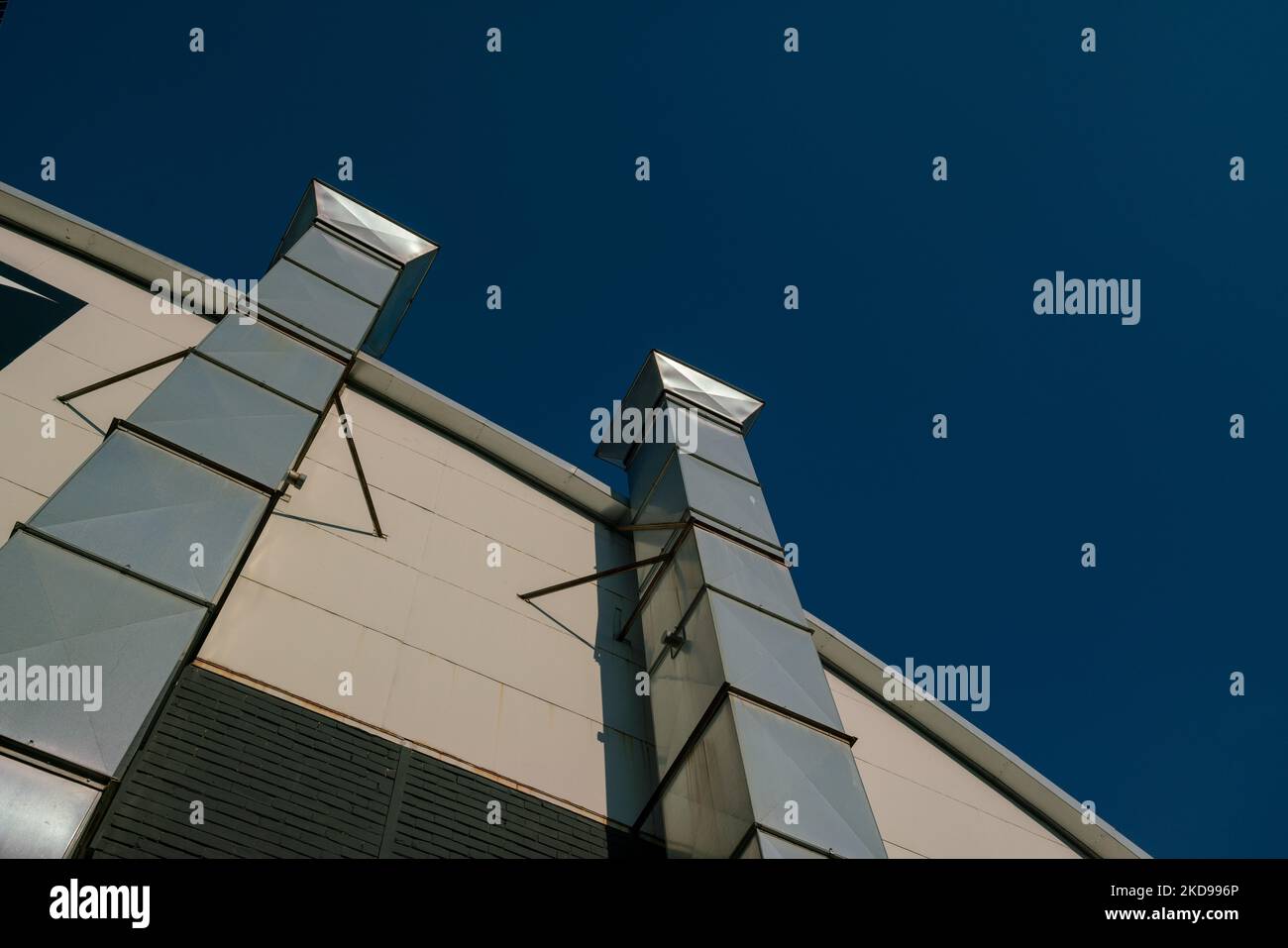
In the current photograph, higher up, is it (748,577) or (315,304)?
(315,304)

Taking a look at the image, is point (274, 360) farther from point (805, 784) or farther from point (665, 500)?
point (805, 784)

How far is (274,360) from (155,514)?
2825mm

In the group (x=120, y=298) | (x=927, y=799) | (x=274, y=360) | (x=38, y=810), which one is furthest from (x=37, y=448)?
(x=927, y=799)

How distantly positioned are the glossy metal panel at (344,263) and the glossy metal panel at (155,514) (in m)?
4.50

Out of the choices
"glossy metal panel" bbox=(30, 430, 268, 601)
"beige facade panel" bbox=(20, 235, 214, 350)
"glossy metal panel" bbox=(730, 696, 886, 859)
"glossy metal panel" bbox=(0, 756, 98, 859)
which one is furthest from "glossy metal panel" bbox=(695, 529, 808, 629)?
"beige facade panel" bbox=(20, 235, 214, 350)

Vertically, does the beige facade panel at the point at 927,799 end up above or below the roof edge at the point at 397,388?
below

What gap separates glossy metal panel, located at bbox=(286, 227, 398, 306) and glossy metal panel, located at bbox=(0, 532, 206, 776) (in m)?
5.81

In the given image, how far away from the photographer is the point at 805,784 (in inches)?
268

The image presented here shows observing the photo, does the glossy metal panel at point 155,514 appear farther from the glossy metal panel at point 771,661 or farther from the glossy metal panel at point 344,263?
the glossy metal panel at point 344,263

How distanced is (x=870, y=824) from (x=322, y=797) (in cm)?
364

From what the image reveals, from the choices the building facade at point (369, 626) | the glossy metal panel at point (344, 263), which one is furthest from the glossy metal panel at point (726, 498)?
the glossy metal panel at point (344, 263)

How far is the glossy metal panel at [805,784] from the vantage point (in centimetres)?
640

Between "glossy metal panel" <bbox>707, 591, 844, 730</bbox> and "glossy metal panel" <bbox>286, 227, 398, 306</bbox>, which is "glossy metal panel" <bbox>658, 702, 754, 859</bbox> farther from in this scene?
"glossy metal panel" <bbox>286, 227, 398, 306</bbox>
